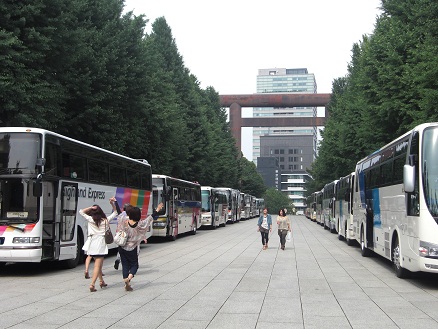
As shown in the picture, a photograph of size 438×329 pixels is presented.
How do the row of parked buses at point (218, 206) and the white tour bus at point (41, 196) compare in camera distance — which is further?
the row of parked buses at point (218, 206)

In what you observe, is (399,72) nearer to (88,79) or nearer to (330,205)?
(88,79)

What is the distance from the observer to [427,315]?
8.69m

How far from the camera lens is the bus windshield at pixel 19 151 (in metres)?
13.4

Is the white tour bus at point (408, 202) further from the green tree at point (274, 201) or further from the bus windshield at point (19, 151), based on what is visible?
the green tree at point (274, 201)

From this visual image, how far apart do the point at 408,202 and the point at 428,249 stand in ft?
4.31

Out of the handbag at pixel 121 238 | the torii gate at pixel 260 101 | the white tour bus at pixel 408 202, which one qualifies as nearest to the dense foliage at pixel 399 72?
the white tour bus at pixel 408 202

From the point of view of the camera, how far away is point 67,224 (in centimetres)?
1471

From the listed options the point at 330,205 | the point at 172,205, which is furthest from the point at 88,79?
the point at 330,205

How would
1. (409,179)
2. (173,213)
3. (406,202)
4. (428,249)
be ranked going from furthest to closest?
(173,213) → (406,202) → (409,179) → (428,249)

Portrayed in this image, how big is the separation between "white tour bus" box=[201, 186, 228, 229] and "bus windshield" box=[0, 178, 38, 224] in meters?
27.4

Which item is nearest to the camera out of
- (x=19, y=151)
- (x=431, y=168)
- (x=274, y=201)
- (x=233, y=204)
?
(x=431, y=168)

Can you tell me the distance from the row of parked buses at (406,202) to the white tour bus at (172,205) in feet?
35.1

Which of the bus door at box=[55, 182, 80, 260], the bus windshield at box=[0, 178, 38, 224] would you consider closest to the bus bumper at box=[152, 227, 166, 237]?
the bus door at box=[55, 182, 80, 260]

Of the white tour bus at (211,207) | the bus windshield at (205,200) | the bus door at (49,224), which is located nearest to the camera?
the bus door at (49,224)
